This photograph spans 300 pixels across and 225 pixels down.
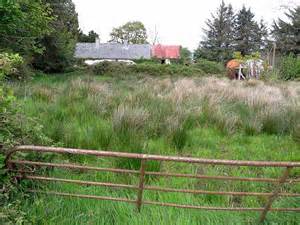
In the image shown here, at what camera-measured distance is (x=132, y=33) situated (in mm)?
77625

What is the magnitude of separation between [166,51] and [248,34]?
45.5 feet

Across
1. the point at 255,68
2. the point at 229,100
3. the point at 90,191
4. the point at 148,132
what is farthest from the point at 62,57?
the point at 90,191

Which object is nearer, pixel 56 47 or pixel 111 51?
pixel 56 47

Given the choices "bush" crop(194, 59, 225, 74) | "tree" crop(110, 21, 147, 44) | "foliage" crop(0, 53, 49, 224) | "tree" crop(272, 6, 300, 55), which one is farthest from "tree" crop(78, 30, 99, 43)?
"foliage" crop(0, 53, 49, 224)

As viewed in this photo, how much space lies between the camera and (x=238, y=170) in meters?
4.33

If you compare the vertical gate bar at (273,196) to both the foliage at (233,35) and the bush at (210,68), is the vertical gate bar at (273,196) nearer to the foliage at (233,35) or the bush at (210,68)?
the bush at (210,68)

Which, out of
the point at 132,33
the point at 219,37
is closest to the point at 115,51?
the point at 219,37

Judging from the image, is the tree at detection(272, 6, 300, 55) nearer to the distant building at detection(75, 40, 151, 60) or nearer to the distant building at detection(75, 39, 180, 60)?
the distant building at detection(75, 39, 180, 60)

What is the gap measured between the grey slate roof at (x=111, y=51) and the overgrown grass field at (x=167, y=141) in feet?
161

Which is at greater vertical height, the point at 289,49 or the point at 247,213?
the point at 289,49

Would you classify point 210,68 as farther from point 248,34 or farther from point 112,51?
point 112,51

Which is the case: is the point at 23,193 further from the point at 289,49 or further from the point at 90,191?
the point at 289,49

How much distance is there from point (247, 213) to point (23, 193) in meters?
1.85

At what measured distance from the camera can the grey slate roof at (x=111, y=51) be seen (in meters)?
58.1
